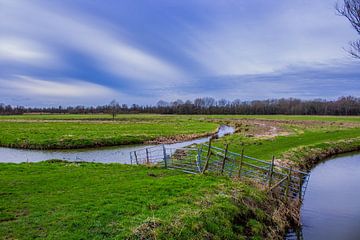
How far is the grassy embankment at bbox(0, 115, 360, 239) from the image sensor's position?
9.70m

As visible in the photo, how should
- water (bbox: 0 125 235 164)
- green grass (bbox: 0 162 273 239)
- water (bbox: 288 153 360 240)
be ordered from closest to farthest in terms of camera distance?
green grass (bbox: 0 162 273 239) < water (bbox: 288 153 360 240) < water (bbox: 0 125 235 164)

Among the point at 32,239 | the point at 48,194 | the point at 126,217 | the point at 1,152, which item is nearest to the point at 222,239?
the point at 126,217

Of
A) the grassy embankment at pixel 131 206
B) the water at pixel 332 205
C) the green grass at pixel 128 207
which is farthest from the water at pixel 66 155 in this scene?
the water at pixel 332 205

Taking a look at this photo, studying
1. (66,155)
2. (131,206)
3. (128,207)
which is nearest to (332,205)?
(131,206)

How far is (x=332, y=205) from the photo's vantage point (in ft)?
56.6

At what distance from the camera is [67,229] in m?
9.45

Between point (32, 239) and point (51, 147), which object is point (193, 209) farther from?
point (51, 147)

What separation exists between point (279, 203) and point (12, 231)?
35.8ft

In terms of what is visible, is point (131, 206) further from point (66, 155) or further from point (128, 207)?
point (66, 155)

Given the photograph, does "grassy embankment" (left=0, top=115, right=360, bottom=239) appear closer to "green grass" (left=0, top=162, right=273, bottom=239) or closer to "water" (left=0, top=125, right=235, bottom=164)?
"green grass" (left=0, top=162, right=273, bottom=239)

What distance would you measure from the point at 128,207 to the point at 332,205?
11.4 m

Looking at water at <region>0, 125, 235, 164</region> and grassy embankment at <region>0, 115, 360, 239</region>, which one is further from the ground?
grassy embankment at <region>0, 115, 360, 239</region>

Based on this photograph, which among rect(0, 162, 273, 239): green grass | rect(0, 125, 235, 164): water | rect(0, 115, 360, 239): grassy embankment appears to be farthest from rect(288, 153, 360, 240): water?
rect(0, 125, 235, 164): water

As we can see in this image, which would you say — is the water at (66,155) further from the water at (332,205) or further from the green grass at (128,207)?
the water at (332,205)
